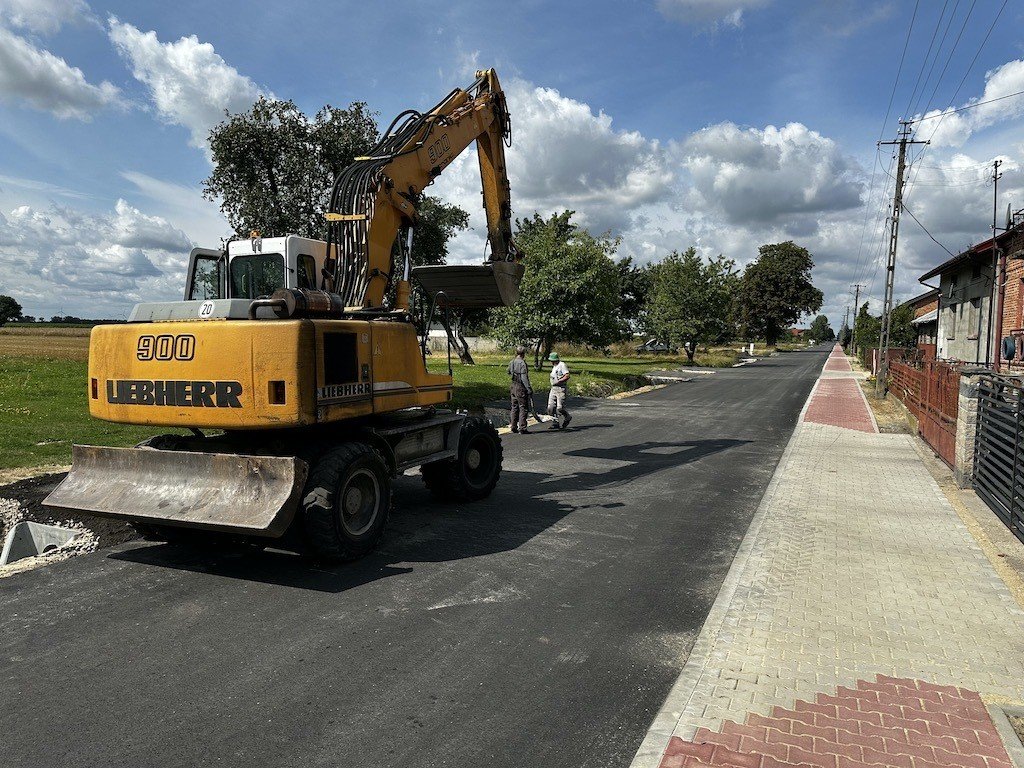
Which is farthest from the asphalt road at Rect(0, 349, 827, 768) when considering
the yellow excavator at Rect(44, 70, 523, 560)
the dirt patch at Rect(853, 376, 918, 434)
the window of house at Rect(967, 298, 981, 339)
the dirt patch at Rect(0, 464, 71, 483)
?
the window of house at Rect(967, 298, 981, 339)

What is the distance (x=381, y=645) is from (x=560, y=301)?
78.5 feet

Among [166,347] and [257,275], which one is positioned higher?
[257,275]

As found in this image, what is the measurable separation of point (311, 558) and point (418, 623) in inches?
60.8

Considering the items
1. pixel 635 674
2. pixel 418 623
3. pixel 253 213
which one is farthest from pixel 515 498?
pixel 253 213

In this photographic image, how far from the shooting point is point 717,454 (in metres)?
12.2

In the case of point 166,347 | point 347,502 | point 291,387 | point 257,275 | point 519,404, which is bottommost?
point 347,502

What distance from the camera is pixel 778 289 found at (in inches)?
3420

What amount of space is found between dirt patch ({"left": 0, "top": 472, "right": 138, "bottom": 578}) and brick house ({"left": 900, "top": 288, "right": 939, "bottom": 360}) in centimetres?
4211

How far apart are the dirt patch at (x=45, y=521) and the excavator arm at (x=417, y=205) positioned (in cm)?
332

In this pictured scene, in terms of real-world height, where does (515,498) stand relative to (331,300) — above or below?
below

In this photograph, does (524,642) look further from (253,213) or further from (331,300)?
(253,213)

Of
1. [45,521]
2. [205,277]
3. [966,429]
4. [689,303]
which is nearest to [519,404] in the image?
[966,429]

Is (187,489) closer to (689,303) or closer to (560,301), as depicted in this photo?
(560,301)

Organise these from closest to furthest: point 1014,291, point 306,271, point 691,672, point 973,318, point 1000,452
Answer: point 691,672 < point 306,271 < point 1000,452 < point 1014,291 < point 973,318
